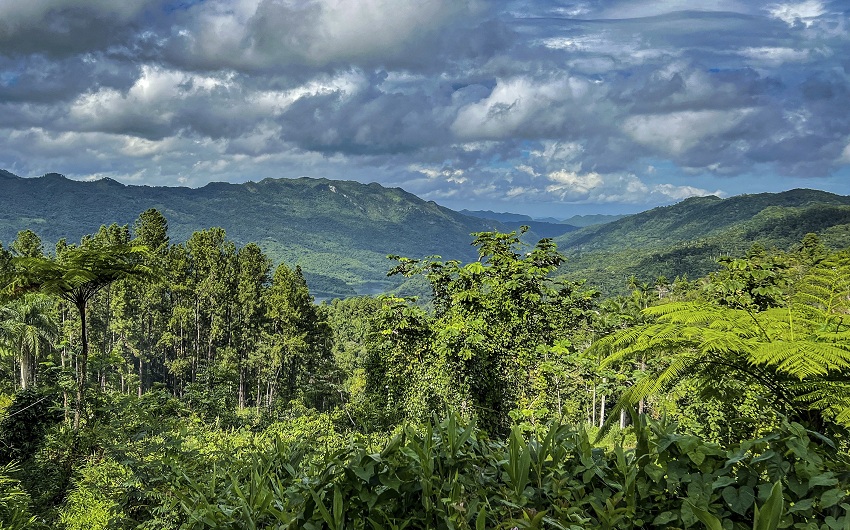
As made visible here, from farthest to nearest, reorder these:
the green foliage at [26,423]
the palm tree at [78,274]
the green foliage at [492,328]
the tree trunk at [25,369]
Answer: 1. the tree trunk at [25,369]
2. the green foliage at [26,423]
3. the palm tree at [78,274]
4. the green foliage at [492,328]

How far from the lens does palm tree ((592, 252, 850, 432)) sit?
2.38 metres

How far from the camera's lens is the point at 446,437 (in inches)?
48.1

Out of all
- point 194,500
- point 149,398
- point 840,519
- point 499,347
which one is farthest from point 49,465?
point 840,519

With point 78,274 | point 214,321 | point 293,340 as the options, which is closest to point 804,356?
point 78,274

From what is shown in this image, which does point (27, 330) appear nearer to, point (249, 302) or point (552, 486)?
point (249, 302)

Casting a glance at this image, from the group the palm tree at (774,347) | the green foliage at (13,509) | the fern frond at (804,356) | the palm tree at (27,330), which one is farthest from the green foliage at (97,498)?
the palm tree at (27,330)

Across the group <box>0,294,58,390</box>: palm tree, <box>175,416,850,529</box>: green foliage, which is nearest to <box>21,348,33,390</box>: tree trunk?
<box>0,294,58,390</box>: palm tree

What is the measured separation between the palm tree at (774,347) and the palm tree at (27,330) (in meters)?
20.1

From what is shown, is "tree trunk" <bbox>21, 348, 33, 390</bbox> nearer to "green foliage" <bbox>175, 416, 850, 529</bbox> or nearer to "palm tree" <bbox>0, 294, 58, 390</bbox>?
"palm tree" <bbox>0, 294, 58, 390</bbox>

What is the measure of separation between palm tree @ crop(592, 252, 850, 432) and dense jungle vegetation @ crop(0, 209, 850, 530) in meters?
0.02

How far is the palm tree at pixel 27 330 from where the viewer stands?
2018cm

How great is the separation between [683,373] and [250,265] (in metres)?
32.3

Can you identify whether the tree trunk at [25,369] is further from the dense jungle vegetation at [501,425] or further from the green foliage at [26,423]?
the green foliage at [26,423]

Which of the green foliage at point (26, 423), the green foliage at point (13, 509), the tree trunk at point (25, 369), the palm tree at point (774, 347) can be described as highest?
the palm tree at point (774, 347)
